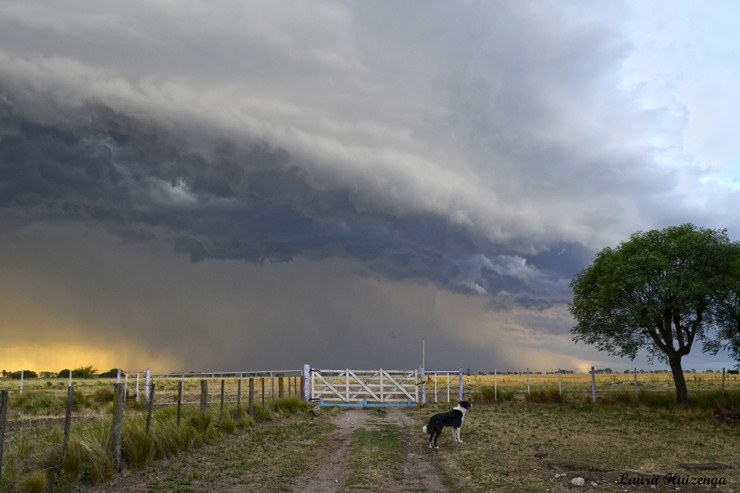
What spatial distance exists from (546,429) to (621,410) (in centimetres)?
1157

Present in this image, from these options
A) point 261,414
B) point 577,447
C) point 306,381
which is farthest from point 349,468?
point 306,381

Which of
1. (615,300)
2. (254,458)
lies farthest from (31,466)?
(615,300)

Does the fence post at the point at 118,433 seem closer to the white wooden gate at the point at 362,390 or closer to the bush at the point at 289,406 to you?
the bush at the point at 289,406

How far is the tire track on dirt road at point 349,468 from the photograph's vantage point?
1311 cm

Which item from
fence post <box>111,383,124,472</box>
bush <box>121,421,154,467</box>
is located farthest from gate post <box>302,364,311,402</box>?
fence post <box>111,383,124,472</box>

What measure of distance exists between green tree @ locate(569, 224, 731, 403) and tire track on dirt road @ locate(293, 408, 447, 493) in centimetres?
1645

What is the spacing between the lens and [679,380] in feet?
117

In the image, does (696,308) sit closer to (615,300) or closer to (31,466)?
(615,300)

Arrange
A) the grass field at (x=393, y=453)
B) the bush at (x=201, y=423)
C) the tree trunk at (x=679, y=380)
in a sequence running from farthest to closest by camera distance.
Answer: the tree trunk at (x=679, y=380)
the bush at (x=201, y=423)
the grass field at (x=393, y=453)

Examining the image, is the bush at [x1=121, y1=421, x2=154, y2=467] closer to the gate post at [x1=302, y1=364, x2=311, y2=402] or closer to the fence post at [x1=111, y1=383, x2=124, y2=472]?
the fence post at [x1=111, y1=383, x2=124, y2=472]

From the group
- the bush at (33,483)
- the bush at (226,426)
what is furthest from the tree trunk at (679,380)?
the bush at (33,483)

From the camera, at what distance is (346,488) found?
42.4 feet

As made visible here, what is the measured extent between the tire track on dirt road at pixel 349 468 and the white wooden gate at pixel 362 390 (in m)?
11.1

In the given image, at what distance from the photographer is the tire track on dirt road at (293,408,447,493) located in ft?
43.0
